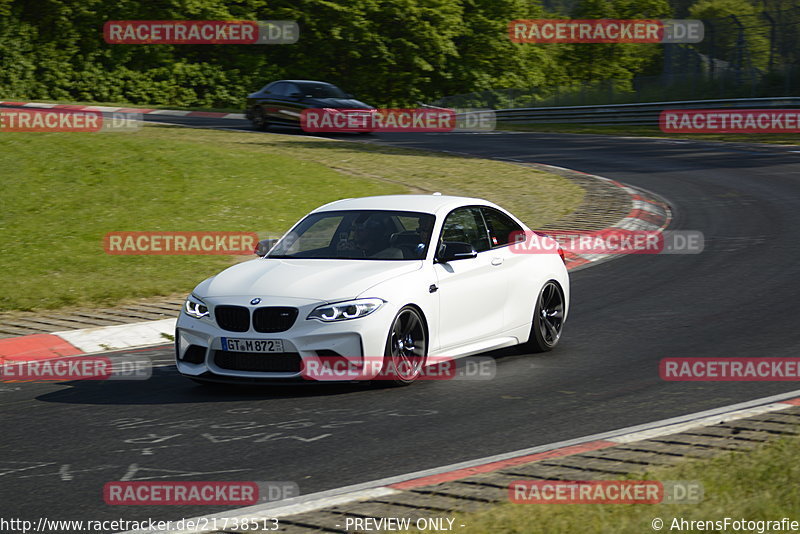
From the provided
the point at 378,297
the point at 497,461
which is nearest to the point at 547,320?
the point at 378,297

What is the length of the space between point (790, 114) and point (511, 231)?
93.8ft

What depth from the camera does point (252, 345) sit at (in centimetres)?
816

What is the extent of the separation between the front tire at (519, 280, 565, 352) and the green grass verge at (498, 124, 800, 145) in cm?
2473

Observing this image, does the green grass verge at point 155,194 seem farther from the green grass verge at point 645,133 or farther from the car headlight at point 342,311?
the green grass verge at point 645,133

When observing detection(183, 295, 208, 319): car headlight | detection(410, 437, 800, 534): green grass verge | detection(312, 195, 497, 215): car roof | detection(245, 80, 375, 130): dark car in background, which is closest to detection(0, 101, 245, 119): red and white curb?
detection(245, 80, 375, 130): dark car in background

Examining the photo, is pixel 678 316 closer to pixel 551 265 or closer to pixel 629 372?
pixel 551 265

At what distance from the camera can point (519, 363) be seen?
974 cm

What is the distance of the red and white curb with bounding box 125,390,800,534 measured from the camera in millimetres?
5594

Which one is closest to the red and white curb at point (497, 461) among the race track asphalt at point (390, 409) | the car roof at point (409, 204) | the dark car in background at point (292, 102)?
the race track asphalt at point (390, 409)

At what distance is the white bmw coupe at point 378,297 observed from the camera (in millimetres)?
8156

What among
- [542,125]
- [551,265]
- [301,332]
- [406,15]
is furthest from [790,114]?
[301,332]

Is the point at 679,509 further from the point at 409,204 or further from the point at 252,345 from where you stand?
the point at 409,204

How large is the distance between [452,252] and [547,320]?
1654mm

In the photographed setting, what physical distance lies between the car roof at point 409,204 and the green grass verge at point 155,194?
12.5 ft
